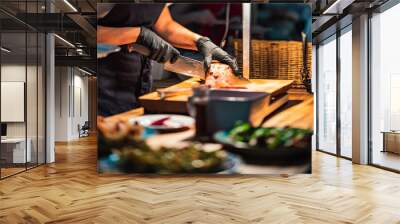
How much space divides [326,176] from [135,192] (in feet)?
10.6

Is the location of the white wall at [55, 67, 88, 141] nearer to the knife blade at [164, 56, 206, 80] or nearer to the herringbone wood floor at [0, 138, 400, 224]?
the herringbone wood floor at [0, 138, 400, 224]

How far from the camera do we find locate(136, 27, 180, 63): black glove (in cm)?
647

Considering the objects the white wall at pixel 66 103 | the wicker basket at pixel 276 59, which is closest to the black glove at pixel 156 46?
the wicker basket at pixel 276 59

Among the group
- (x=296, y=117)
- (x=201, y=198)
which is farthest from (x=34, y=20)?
(x=296, y=117)

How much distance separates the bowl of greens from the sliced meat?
0.67 m

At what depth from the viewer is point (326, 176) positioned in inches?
259

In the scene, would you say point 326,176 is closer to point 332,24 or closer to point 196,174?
point 196,174

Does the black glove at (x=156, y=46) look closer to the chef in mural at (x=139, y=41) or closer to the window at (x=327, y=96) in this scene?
the chef in mural at (x=139, y=41)

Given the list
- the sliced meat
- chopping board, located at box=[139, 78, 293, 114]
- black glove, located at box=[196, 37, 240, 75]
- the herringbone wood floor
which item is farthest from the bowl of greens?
black glove, located at box=[196, 37, 240, 75]

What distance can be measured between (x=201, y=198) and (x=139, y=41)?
2.91 m

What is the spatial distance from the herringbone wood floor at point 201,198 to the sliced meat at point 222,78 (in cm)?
151

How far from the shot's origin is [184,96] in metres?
6.33

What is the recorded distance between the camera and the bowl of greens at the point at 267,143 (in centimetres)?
625

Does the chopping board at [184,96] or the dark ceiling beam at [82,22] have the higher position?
the dark ceiling beam at [82,22]
